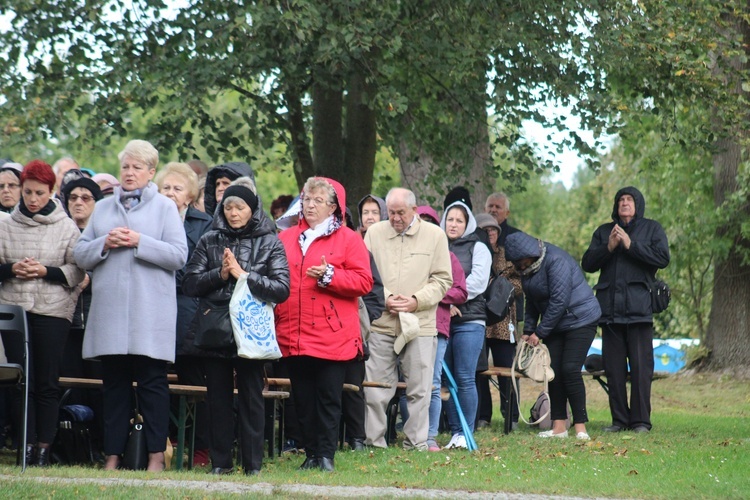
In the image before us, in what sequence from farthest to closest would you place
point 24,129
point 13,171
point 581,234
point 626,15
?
point 581,234
point 24,129
point 626,15
point 13,171

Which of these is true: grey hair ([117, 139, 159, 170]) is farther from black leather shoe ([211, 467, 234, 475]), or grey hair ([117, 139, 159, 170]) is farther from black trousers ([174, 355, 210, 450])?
black leather shoe ([211, 467, 234, 475])

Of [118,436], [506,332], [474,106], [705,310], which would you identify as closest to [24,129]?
[474,106]

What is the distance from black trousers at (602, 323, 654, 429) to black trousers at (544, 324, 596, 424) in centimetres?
79

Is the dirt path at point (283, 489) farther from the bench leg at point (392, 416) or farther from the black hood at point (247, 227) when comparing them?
the bench leg at point (392, 416)

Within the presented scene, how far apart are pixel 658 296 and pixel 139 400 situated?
19.9 ft

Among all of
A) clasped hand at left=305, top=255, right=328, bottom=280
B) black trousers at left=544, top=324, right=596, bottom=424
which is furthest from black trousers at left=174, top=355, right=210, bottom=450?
black trousers at left=544, top=324, right=596, bottom=424

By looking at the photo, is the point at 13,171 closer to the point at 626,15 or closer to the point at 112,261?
the point at 112,261

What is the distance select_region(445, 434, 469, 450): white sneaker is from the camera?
11.0m

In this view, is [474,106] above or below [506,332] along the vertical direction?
above

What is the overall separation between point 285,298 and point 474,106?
296 inches

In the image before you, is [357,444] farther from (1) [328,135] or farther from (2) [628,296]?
(1) [328,135]

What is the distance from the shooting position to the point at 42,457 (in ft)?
28.6

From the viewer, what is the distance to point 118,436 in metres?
8.57

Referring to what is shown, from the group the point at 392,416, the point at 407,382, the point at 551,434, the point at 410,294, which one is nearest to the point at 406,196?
the point at 410,294
